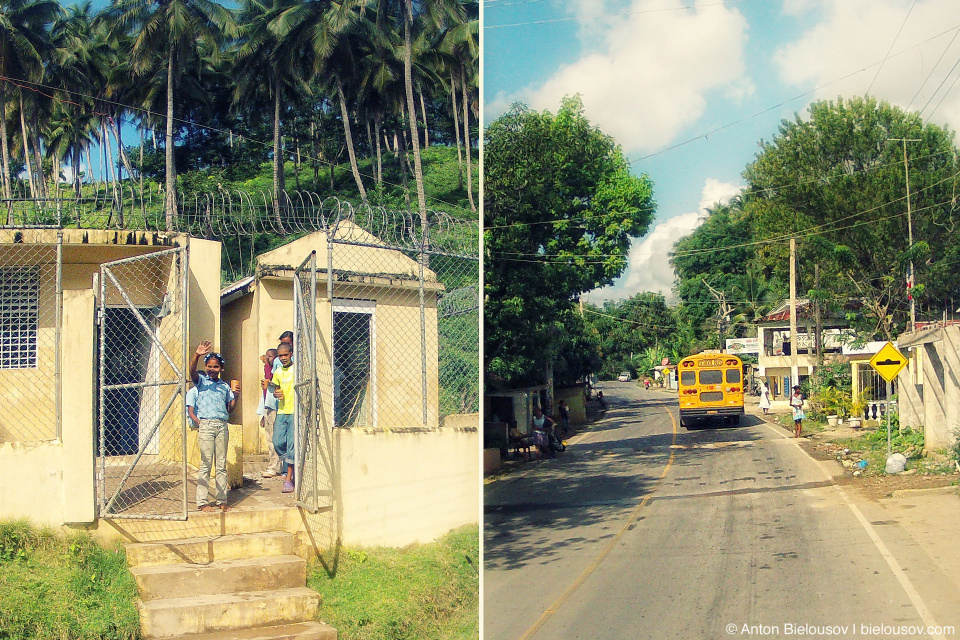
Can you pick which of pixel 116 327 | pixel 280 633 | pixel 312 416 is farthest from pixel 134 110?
pixel 280 633

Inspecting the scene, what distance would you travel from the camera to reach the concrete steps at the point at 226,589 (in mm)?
4383

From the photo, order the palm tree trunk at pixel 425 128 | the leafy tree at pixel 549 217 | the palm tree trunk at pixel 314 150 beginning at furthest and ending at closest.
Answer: the palm tree trunk at pixel 425 128
the palm tree trunk at pixel 314 150
the leafy tree at pixel 549 217

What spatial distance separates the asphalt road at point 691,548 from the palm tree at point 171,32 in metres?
7.39

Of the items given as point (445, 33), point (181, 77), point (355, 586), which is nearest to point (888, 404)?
point (355, 586)

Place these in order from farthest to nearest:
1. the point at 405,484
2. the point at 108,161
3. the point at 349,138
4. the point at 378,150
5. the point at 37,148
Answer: the point at 37,148 → the point at 108,161 → the point at 378,150 → the point at 349,138 → the point at 405,484

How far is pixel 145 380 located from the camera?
6.77 meters

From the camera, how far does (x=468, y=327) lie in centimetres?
698

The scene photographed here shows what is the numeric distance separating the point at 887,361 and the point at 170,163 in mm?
9183

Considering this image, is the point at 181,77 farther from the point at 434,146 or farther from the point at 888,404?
the point at 888,404

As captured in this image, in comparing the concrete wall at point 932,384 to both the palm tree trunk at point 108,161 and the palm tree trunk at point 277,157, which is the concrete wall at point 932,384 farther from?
the palm tree trunk at point 108,161

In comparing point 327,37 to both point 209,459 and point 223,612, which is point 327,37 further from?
point 223,612

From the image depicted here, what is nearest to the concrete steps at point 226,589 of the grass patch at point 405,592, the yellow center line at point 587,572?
the grass patch at point 405,592

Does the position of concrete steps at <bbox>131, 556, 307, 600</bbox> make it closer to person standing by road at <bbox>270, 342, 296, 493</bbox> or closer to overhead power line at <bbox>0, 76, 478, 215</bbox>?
person standing by road at <bbox>270, 342, 296, 493</bbox>

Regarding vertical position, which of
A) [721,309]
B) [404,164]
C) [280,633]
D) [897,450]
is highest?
[404,164]
